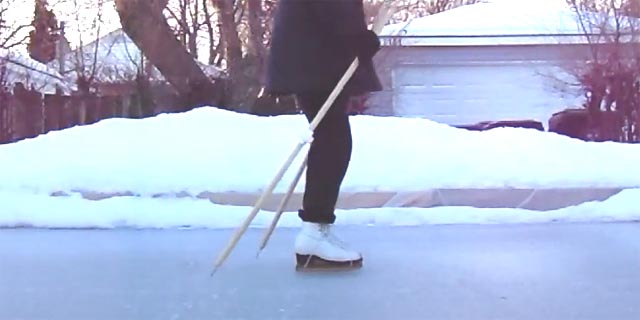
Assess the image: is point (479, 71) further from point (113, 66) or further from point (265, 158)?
point (265, 158)

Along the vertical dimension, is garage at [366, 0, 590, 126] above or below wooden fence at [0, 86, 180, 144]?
above

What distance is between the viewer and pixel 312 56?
5070 mm

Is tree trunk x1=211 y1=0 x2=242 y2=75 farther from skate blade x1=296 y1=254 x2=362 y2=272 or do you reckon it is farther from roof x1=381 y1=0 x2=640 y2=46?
skate blade x1=296 y1=254 x2=362 y2=272

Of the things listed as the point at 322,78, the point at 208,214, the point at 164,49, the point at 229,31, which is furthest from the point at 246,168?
the point at 229,31

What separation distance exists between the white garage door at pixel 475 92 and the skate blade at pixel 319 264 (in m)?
17.5

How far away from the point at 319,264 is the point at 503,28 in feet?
61.0

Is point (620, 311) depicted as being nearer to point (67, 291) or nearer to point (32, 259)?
point (67, 291)

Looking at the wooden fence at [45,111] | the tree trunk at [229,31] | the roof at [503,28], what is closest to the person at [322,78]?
the tree trunk at [229,31]

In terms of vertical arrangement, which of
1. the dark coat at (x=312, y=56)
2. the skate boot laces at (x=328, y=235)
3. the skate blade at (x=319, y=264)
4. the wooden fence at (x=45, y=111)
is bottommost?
the wooden fence at (x=45, y=111)

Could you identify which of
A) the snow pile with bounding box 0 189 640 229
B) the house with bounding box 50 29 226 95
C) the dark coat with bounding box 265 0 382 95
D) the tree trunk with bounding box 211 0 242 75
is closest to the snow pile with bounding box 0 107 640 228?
the snow pile with bounding box 0 189 640 229

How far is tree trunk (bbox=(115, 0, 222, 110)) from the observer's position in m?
18.2

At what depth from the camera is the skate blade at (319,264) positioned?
5.25 metres

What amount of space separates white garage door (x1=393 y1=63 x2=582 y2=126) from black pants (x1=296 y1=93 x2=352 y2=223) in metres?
17.6

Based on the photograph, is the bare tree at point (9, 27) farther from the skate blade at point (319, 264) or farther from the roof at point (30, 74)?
the skate blade at point (319, 264)
